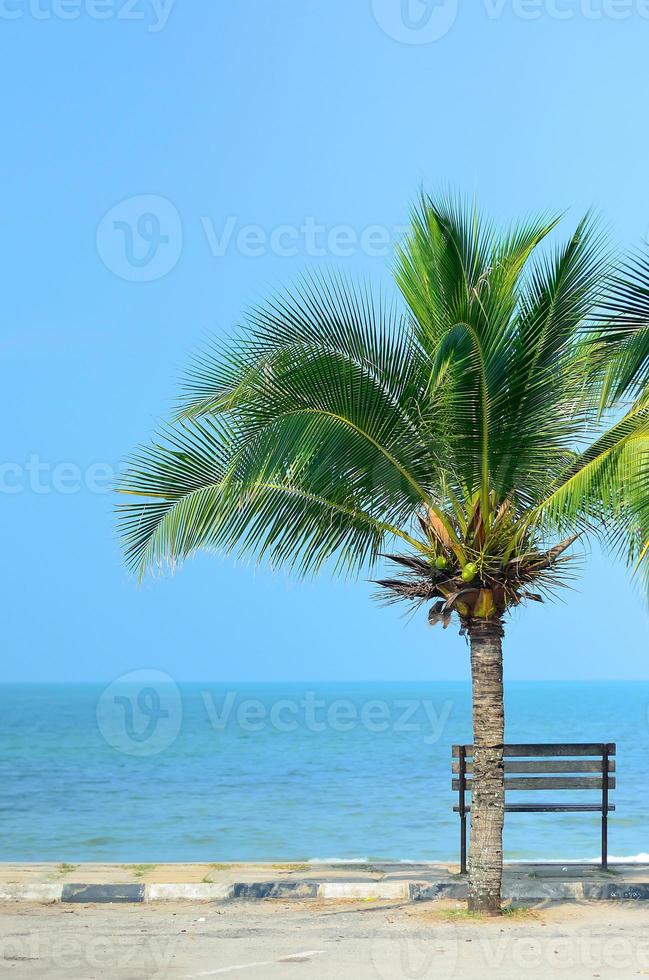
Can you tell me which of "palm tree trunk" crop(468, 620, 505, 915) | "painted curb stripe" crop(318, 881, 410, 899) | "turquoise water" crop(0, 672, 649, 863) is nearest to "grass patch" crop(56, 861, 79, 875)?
"painted curb stripe" crop(318, 881, 410, 899)

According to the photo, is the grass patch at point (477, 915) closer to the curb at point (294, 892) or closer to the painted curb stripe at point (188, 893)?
the curb at point (294, 892)

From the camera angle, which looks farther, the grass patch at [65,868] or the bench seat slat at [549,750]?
the grass patch at [65,868]

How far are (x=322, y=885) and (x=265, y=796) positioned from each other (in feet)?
72.4

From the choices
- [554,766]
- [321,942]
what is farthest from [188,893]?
[554,766]

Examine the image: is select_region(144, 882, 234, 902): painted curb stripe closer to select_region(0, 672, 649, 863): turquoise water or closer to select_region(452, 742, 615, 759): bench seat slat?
select_region(452, 742, 615, 759): bench seat slat

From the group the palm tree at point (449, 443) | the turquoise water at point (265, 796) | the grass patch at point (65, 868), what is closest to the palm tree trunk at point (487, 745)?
the palm tree at point (449, 443)

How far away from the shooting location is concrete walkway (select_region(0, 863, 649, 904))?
464 inches

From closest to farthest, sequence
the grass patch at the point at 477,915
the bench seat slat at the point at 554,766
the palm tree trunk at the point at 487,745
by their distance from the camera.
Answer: the grass patch at the point at 477,915
the palm tree trunk at the point at 487,745
the bench seat slat at the point at 554,766

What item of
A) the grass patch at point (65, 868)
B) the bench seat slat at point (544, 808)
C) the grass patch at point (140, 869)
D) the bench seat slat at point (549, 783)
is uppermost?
A: the bench seat slat at point (549, 783)

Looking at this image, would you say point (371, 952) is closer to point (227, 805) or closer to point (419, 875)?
point (419, 875)

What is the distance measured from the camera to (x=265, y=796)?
33531 mm

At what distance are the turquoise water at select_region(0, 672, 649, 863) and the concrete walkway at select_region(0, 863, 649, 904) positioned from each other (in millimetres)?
7114

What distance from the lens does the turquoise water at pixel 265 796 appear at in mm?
21797

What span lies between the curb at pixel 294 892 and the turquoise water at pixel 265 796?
321 inches
